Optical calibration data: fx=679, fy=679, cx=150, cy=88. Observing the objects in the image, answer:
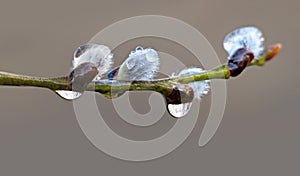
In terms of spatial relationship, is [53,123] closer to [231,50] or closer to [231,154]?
[231,154]

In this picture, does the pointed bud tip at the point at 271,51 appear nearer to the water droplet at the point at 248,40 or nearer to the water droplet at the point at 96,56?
the water droplet at the point at 248,40

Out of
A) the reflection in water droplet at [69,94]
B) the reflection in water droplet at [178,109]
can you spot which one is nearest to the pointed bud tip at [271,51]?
the reflection in water droplet at [178,109]

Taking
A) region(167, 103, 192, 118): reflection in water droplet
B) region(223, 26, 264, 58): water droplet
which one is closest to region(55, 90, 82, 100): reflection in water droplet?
region(167, 103, 192, 118): reflection in water droplet

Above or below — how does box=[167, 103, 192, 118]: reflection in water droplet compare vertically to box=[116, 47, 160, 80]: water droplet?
below

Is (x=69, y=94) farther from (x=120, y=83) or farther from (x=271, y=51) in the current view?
(x=271, y=51)

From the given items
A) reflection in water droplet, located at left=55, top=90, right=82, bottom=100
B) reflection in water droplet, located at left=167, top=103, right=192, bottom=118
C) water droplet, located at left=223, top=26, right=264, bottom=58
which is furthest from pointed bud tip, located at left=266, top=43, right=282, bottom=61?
reflection in water droplet, located at left=55, top=90, right=82, bottom=100

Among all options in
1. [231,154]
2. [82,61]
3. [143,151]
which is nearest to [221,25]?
[231,154]

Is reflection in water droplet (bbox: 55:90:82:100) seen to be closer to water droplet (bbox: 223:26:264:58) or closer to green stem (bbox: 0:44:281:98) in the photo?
green stem (bbox: 0:44:281:98)

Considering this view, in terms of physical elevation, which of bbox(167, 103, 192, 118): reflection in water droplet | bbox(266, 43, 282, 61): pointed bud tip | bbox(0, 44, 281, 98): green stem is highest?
bbox(266, 43, 282, 61): pointed bud tip
